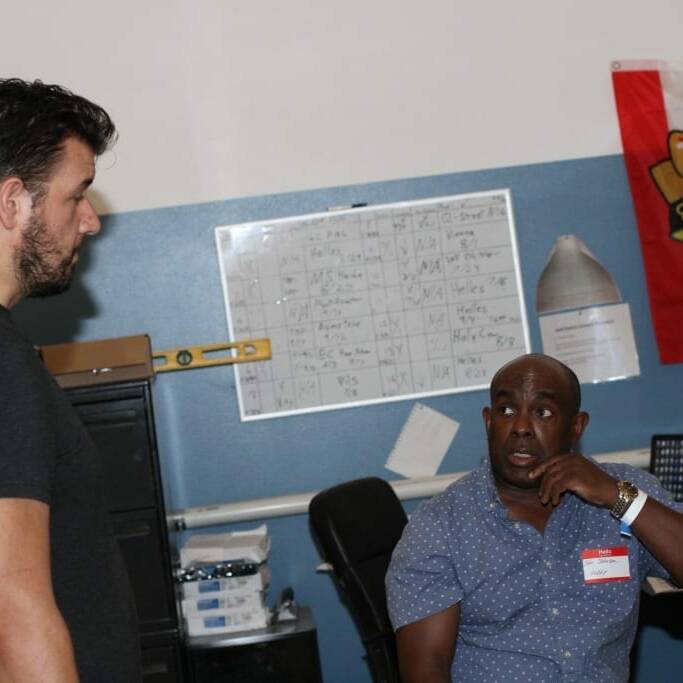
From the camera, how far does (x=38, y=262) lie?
5.90 ft

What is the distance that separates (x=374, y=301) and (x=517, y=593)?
1957mm

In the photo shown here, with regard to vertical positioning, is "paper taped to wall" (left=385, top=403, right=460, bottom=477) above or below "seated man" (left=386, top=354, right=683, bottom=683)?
above

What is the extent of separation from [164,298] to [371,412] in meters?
0.89

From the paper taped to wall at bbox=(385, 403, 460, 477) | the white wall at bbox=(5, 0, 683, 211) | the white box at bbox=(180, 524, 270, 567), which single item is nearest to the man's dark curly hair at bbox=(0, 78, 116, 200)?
the white box at bbox=(180, 524, 270, 567)

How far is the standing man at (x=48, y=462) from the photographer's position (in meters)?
1.54

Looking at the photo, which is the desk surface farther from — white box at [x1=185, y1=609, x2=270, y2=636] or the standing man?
the standing man

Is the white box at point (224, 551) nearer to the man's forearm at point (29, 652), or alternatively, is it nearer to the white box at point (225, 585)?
the white box at point (225, 585)

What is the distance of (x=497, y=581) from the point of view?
2.54 m

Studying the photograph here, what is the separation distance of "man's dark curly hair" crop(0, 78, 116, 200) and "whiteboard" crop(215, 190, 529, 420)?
2.37 meters

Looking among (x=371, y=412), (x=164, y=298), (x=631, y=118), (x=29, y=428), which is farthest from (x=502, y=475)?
(x=631, y=118)

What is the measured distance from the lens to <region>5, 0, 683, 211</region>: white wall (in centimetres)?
430

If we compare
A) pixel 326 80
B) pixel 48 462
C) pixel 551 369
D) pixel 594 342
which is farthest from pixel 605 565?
pixel 326 80

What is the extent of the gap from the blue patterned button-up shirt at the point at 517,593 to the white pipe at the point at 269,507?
5.34ft

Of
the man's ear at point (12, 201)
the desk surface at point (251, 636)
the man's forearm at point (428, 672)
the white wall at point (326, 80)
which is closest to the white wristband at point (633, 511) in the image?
the man's forearm at point (428, 672)
